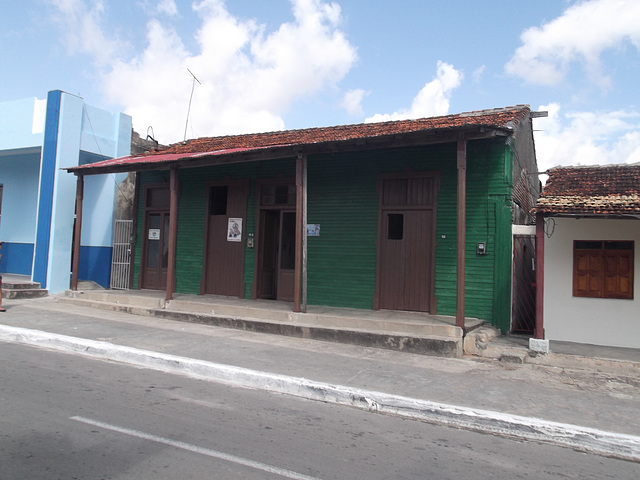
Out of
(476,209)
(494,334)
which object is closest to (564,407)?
(494,334)

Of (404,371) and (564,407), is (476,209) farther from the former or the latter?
(564,407)

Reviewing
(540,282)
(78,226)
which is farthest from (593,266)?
(78,226)

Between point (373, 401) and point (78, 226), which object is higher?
point (78, 226)

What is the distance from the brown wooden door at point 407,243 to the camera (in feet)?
33.2

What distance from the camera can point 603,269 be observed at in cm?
902

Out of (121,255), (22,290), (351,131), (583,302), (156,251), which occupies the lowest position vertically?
(22,290)

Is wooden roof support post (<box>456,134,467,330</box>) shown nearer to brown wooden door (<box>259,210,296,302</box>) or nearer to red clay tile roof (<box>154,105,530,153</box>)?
red clay tile roof (<box>154,105,530,153</box>)

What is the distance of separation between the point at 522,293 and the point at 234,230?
6913mm

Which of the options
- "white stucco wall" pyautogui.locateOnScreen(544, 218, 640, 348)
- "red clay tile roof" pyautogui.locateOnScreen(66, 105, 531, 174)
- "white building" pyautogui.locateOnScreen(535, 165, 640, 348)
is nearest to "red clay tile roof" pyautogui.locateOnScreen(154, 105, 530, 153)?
"red clay tile roof" pyautogui.locateOnScreen(66, 105, 531, 174)

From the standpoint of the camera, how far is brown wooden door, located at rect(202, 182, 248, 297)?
40.9ft

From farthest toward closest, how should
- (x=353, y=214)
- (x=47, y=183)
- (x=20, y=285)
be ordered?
(x=47, y=183) < (x=20, y=285) < (x=353, y=214)

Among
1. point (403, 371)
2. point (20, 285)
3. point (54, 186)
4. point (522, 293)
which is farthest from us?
point (54, 186)

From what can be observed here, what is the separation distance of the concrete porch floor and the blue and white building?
6.38 feet

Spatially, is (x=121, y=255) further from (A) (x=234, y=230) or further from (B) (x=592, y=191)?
(B) (x=592, y=191)
